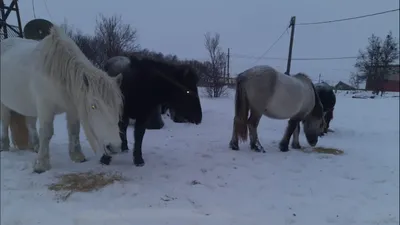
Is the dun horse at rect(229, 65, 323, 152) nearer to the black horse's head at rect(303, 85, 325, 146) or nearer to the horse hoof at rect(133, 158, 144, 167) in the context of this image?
the black horse's head at rect(303, 85, 325, 146)

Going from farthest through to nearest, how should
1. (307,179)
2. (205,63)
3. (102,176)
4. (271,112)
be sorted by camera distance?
1. (205,63)
2. (271,112)
3. (307,179)
4. (102,176)

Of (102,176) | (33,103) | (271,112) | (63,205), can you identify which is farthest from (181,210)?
(271,112)

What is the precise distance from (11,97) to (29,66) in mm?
398

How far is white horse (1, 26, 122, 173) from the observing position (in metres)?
2.88

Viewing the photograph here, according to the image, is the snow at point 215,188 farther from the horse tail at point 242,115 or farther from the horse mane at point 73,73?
the horse mane at point 73,73

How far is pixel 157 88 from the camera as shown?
13.4 feet

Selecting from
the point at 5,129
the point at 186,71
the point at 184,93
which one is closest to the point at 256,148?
the point at 184,93

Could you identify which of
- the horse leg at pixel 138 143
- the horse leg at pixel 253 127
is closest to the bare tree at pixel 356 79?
the horse leg at pixel 253 127

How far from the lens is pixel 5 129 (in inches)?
162

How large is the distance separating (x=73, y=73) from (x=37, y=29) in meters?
1.27

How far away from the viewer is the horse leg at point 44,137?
10.9 feet

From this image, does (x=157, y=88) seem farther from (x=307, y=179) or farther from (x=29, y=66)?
(x=307, y=179)

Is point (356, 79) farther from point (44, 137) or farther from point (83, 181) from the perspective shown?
point (44, 137)

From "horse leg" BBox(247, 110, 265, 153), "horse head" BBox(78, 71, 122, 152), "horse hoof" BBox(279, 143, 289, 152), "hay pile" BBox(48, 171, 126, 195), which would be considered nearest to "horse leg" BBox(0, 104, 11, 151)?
"hay pile" BBox(48, 171, 126, 195)
